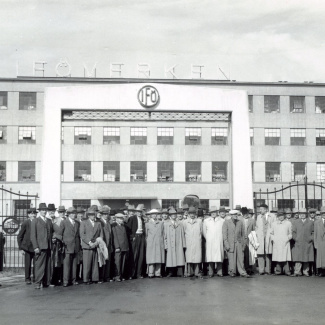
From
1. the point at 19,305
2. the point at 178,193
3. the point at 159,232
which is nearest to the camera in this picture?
the point at 19,305

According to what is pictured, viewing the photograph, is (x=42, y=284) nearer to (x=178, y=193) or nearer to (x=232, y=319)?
(x=232, y=319)

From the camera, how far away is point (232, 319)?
8992 mm

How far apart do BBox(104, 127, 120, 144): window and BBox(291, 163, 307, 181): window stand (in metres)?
16.9

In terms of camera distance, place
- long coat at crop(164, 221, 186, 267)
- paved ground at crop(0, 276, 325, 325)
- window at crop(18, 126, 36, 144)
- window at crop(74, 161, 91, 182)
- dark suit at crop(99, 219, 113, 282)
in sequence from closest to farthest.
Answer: paved ground at crop(0, 276, 325, 325), dark suit at crop(99, 219, 113, 282), long coat at crop(164, 221, 186, 267), window at crop(74, 161, 91, 182), window at crop(18, 126, 36, 144)

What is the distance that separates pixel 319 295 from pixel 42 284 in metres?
6.70

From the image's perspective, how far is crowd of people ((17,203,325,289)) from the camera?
14289 mm

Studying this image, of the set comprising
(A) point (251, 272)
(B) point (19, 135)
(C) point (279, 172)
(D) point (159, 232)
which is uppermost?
(B) point (19, 135)

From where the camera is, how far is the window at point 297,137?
171ft

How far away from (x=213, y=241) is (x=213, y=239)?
9 centimetres

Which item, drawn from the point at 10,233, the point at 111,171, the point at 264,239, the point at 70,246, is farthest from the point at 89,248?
the point at 111,171

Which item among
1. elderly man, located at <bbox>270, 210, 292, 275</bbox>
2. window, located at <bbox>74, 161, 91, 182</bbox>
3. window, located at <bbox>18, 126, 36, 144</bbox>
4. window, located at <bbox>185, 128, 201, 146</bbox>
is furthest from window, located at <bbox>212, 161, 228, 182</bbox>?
elderly man, located at <bbox>270, 210, 292, 275</bbox>

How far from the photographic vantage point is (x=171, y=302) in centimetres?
1084

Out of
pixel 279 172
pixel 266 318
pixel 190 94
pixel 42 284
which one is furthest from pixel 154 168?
pixel 266 318

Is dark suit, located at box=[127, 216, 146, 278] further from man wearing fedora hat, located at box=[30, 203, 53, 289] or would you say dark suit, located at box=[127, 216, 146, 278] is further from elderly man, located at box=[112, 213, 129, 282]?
man wearing fedora hat, located at box=[30, 203, 53, 289]
